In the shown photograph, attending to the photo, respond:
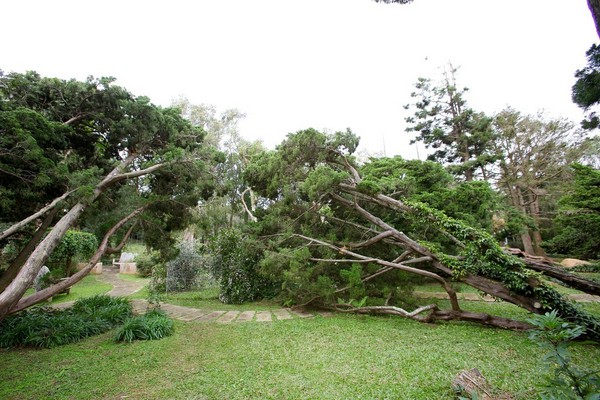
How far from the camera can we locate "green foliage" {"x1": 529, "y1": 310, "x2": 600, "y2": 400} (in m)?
1.32

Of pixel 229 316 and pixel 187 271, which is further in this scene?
pixel 187 271

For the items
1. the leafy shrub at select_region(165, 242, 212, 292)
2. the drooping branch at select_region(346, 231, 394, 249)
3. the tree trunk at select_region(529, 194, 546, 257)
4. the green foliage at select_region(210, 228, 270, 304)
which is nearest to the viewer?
the drooping branch at select_region(346, 231, 394, 249)

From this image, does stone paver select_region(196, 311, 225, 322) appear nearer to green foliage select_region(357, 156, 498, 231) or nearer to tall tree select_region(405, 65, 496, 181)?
green foliage select_region(357, 156, 498, 231)

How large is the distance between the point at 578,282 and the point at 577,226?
8870 millimetres

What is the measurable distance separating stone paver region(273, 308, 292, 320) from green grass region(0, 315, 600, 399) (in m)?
1.19

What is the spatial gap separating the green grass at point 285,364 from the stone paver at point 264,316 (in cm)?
89

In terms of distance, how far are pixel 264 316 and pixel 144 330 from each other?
8.82 feet

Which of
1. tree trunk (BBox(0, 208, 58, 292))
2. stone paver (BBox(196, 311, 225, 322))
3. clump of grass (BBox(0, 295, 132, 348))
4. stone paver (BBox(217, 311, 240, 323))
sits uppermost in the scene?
tree trunk (BBox(0, 208, 58, 292))

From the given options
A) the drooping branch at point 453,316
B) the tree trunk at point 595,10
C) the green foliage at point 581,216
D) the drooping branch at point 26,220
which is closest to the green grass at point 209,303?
the drooping branch at point 453,316

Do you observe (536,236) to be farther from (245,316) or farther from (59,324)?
(59,324)

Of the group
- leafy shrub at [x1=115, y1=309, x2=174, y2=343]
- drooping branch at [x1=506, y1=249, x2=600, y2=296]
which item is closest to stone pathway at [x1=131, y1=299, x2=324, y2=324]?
leafy shrub at [x1=115, y1=309, x2=174, y2=343]

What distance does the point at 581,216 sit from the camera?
943cm

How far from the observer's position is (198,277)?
1102 centimetres

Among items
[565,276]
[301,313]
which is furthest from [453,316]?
[301,313]
